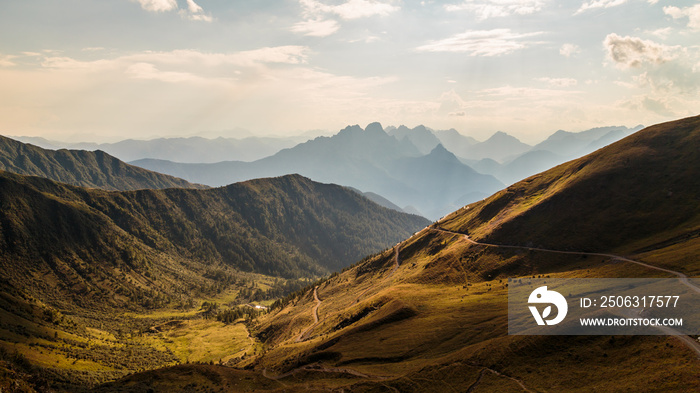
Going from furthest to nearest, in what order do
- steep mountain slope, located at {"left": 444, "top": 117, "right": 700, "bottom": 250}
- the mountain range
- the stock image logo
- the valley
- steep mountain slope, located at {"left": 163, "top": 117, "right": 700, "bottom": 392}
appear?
steep mountain slope, located at {"left": 444, "top": 117, "right": 700, "bottom": 250}, the stock image logo, the mountain range, steep mountain slope, located at {"left": 163, "top": 117, "right": 700, "bottom": 392}, the valley

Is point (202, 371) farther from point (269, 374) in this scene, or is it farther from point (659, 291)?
point (659, 291)

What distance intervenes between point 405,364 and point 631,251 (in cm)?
8665

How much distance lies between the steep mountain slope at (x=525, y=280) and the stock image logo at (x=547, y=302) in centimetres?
776

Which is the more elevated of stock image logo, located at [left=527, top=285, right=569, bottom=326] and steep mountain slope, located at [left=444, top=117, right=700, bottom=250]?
steep mountain slope, located at [left=444, top=117, right=700, bottom=250]

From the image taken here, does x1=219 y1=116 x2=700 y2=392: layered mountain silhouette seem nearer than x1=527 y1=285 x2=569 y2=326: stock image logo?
Yes

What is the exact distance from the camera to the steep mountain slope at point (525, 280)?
60.8 metres

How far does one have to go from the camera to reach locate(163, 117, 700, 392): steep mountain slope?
6075cm

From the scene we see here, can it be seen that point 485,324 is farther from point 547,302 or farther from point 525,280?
point 525,280

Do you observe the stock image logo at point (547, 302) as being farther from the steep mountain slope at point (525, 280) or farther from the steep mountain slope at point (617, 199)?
the steep mountain slope at point (617, 199)

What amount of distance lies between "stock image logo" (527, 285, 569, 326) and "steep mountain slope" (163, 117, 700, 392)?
7760 mm

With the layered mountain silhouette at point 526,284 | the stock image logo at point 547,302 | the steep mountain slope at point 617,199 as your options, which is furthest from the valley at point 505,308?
the stock image logo at point 547,302

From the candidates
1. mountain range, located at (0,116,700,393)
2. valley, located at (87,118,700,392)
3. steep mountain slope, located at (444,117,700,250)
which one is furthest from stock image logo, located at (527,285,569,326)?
steep mountain slope, located at (444,117,700,250)

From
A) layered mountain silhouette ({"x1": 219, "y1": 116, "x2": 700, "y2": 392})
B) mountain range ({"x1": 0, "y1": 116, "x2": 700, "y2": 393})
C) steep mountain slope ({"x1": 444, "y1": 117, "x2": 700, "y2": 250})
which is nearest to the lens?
layered mountain silhouette ({"x1": 219, "y1": 116, "x2": 700, "y2": 392})

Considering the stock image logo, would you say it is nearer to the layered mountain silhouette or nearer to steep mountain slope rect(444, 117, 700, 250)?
the layered mountain silhouette
